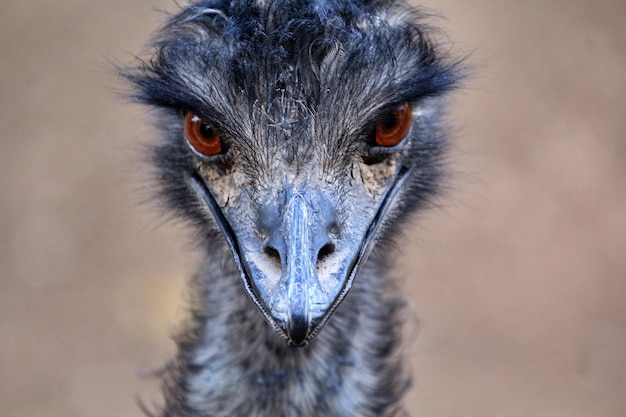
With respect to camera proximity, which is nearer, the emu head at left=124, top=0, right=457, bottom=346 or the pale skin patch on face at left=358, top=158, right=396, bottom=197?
the emu head at left=124, top=0, right=457, bottom=346

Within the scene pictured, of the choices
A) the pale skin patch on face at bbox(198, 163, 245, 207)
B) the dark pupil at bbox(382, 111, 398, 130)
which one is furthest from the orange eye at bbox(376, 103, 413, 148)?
the pale skin patch on face at bbox(198, 163, 245, 207)

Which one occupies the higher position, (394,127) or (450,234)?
(450,234)

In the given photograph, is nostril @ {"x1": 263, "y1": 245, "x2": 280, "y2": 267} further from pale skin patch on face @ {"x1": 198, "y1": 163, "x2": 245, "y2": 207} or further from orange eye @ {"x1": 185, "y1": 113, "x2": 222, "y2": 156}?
orange eye @ {"x1": 185, "y1": 113, "x2": 222, "y2": 156}

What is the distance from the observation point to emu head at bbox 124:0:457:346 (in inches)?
58.6

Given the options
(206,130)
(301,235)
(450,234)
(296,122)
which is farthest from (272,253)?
(450,234)

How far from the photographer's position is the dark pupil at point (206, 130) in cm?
171

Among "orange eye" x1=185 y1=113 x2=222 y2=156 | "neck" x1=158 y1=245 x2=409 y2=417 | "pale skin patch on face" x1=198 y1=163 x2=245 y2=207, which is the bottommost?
"neck" x1=158 y1=245 x2=409 y2=417

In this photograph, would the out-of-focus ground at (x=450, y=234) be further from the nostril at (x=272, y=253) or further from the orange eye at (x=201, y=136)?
the nostril at (x=272, y=253)

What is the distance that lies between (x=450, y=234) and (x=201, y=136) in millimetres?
2471

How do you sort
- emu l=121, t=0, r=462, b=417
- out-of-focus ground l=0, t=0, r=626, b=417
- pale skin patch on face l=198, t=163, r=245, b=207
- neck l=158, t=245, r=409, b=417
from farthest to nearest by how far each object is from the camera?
out-of-focus ground l=0, t=0, r=626, b=417
neck l=158, t=245, r=409, b=417
pale skin patch on face l=198, t=163, r=245, b=207
emu l=121, t=0, r=462, b=417

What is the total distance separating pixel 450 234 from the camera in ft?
13.3

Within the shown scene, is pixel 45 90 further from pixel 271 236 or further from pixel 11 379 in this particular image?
pixel 271 236

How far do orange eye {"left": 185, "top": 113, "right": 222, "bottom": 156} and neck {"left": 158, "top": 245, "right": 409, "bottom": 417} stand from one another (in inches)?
9.7

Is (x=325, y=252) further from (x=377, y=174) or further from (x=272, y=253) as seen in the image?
(x=377, y=174)
